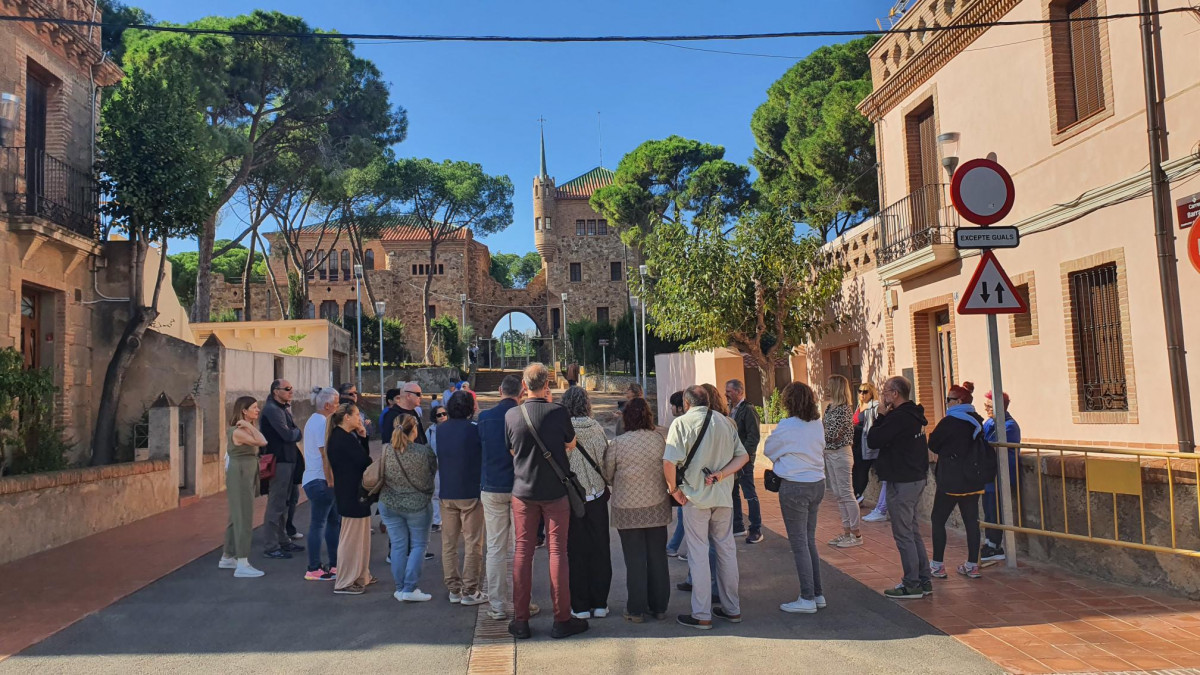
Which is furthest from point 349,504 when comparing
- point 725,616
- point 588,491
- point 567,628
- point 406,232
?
point 406,232

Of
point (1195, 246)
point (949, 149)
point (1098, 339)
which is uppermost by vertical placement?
point (949, 149)

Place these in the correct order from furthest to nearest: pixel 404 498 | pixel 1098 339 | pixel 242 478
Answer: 1. pixel 1098 339
2. pixel 242 478
3. pixel 404 498

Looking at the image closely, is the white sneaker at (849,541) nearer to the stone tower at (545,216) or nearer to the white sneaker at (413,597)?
the white sneaker at (413,597)

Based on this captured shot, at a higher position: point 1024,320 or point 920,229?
point 920,229

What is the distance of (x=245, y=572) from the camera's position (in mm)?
7922

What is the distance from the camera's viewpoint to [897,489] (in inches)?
263

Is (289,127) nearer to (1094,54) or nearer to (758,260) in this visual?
(758,260)

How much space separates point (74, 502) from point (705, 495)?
8.03 meters

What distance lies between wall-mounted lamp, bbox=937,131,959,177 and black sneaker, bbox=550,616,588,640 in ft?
34.4

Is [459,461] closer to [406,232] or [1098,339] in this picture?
[1098,339]

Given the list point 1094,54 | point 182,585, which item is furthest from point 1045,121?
point 182,585

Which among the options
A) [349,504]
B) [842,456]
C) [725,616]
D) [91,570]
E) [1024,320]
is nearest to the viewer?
[725,616]

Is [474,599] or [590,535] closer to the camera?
[590,535]

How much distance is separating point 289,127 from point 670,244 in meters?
15.0
